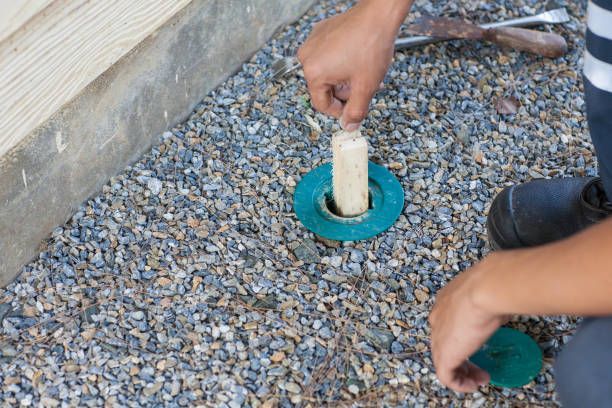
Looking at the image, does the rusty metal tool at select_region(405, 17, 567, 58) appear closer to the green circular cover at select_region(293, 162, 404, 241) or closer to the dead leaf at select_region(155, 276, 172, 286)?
the green circular cover at select_region(293, 162, 404, 241)

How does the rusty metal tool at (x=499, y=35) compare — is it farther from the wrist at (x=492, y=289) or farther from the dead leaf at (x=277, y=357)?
the wrist at (x=492, y=289)

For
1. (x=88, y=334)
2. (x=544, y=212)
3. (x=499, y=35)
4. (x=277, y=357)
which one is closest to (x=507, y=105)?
(x=499, y=35)

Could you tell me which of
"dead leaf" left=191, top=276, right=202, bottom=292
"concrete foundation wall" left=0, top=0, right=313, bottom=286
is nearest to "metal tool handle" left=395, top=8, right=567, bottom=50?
"concrete foundation wall" left=0, top=0, right=313, bottom=286

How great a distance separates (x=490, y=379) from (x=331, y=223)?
0.61 meters

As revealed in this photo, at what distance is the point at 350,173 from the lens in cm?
204

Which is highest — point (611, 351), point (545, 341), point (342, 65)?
point (342, 65)

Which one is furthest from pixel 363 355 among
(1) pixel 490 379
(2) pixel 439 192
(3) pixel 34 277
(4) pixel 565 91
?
(4) pixel 565 91

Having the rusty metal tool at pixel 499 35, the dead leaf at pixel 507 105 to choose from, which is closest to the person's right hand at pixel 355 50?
the dead leaf at pixel 507 105

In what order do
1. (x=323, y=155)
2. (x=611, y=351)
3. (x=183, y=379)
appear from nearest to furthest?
(x=611, y=351)
(x=183, y=379)
(x=323, y=155)

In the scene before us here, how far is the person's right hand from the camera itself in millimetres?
1660

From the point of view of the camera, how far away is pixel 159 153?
237cm

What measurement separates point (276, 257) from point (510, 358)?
0.63 meters

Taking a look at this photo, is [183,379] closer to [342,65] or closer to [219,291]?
[219,291]

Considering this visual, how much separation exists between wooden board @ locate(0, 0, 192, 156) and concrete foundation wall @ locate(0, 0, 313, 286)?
60 mm
